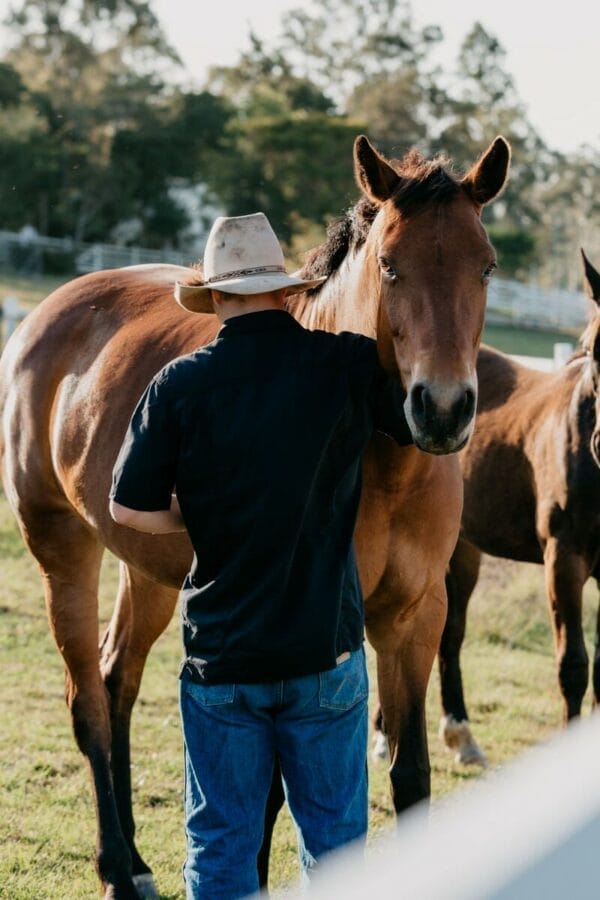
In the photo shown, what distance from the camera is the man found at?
2.71 meters

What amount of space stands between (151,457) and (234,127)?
49938 millimetres

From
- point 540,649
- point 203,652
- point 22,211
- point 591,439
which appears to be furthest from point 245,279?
point 22,211

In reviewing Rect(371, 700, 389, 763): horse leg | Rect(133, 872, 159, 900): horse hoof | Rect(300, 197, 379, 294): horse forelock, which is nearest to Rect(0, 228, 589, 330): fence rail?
Rect(371, 700, 389, 763): horse leg

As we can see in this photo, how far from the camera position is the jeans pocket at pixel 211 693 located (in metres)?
2.78

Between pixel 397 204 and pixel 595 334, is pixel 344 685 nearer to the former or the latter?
pixel 397 204

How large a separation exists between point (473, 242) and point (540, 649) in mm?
6258

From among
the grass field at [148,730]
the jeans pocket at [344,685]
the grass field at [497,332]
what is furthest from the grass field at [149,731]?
the grass field at [497,332]

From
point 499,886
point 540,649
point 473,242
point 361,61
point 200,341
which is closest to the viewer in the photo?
point 499,886

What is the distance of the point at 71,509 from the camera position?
4809 millimetres

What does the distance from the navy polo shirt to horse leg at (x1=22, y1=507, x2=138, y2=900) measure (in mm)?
1903

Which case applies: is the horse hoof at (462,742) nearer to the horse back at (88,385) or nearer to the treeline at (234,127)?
the horse back at (88,385)

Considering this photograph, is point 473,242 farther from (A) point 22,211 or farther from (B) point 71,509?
(A) point 22,211

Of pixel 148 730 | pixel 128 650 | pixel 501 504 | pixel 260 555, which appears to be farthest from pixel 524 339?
pixel 260 555

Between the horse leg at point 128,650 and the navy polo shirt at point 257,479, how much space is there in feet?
6.80
